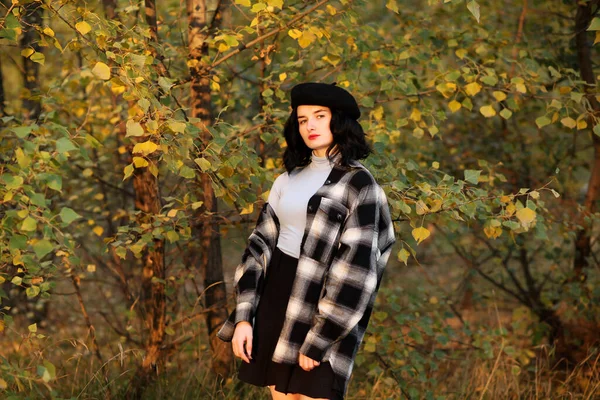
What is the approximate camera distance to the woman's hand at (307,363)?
279 centimetres

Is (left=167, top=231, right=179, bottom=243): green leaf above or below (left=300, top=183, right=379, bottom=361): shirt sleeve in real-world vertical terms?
below

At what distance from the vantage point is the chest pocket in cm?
289

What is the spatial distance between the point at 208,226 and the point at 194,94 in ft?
2.72

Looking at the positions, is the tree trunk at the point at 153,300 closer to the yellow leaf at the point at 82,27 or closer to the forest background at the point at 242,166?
the forest background at the point at 242,166

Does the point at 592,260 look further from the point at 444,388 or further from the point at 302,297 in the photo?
the point at 302,297

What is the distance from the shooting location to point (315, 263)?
114 inches

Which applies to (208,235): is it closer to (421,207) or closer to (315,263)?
(421,207)

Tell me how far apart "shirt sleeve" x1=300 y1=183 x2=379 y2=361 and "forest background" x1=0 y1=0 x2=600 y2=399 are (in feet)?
2.11

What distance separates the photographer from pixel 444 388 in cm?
565

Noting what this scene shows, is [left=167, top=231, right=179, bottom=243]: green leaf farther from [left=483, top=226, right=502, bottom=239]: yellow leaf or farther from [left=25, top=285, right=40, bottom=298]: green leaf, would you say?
[left=483, top=226, right=502, bottom=239]: yellow leaf

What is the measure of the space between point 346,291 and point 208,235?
7.05ft

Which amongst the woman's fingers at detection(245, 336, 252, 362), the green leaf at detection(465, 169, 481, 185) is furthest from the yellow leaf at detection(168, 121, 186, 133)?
the green leaf at detection(465, 169, 481, 185)

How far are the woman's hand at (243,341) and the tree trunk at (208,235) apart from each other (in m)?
1.56

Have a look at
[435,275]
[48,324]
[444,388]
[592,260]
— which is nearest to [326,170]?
[444,388]
